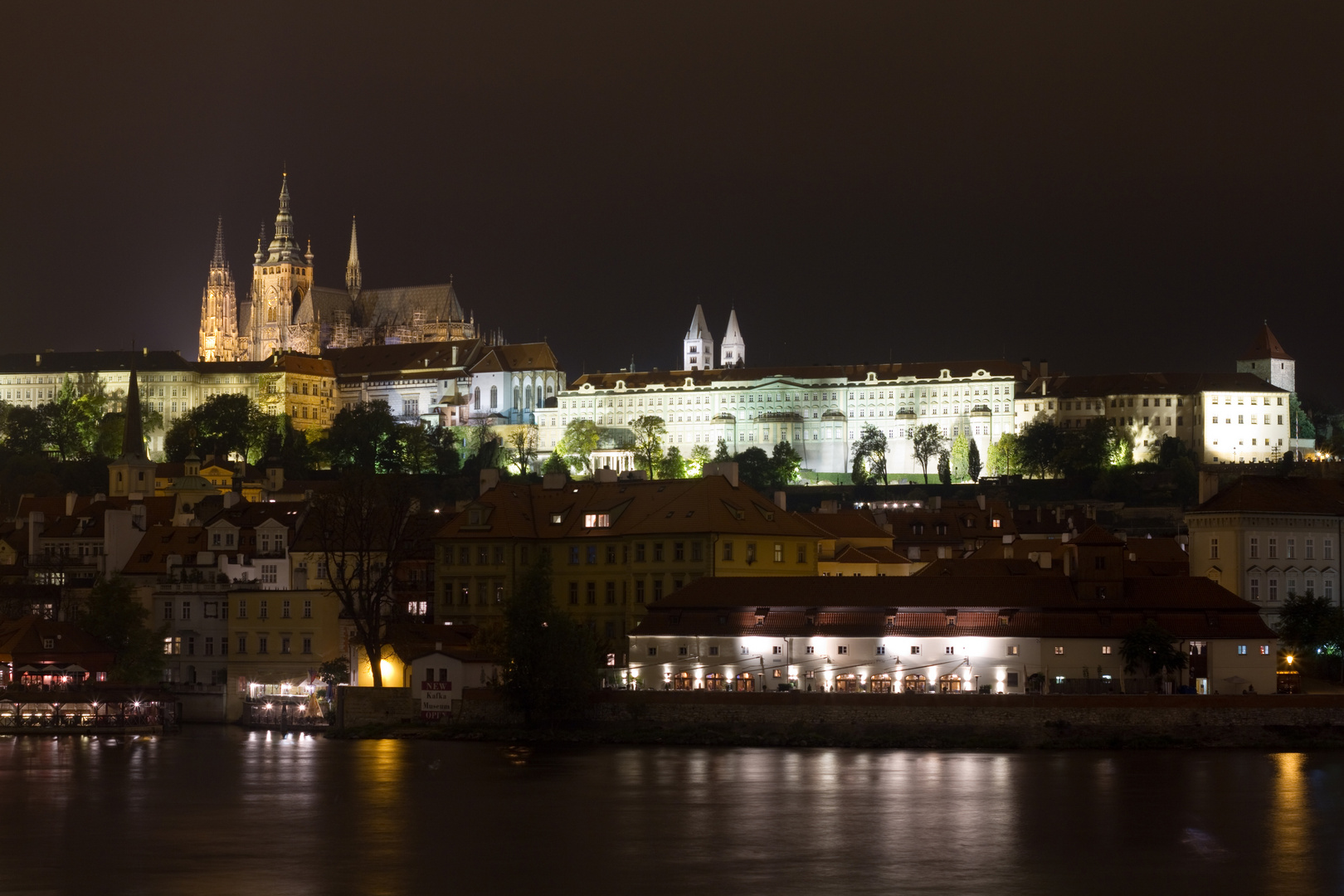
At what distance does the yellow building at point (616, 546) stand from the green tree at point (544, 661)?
7.98 m

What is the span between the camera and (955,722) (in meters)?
60.0

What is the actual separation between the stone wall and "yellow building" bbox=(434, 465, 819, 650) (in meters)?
6.93

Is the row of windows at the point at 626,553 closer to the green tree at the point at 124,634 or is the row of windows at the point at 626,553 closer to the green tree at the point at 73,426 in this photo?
the green tree at the point at 124,634

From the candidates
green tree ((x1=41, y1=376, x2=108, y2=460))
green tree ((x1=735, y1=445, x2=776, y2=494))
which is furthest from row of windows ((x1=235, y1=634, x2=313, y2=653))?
green tree ((x1=41, y1=376, x2=108, y2=460))

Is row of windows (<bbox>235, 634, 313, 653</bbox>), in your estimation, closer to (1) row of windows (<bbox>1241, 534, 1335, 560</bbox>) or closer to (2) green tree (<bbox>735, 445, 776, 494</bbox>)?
(1) row of windows (<bbox>1241, 534, 1335, 560</bbox>)

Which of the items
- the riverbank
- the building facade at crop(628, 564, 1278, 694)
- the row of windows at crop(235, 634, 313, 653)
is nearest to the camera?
the riverbank

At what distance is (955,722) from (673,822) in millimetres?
14812

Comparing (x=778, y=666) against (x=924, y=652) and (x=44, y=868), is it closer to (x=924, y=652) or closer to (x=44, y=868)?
(x=924, y=652)

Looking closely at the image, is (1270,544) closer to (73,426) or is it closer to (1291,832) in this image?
(1291,832)

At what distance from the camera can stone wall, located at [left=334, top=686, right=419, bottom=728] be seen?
219ft

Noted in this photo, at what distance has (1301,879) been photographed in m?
41.4

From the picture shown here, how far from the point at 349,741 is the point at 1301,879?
104 feet

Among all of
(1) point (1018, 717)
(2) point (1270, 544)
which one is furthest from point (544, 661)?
(2) point (1270, 544)

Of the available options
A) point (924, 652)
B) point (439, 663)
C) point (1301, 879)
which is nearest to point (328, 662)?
point (439, 663)
